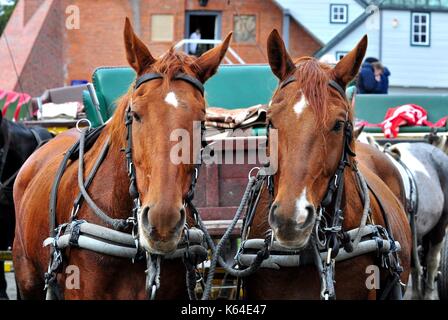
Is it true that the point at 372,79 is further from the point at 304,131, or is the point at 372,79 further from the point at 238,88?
the point at 304,131

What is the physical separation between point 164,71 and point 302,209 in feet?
3.46

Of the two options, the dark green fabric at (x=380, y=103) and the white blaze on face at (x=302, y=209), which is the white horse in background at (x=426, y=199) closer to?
the dark green fabric at (x=380, y=103)

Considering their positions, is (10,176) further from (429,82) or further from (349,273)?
(429,82)

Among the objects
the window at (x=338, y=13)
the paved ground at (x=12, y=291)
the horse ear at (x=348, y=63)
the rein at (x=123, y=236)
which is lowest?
the paved ground at (x=12, y=291)

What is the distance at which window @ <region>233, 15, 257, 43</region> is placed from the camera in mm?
26045

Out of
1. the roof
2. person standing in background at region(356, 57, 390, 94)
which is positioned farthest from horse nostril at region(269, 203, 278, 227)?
the roof

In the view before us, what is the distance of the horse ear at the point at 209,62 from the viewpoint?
182 inches

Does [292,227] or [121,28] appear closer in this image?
[292,227]

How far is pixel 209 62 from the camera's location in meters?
4.64

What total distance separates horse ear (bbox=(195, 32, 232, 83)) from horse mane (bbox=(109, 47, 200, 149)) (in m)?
0.03

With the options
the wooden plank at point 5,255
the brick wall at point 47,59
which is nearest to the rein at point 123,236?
the wooden plank at point 5,255

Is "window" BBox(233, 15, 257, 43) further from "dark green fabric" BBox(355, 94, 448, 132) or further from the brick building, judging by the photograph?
"dark green fabric" BBox(355, 94, 448, 132)

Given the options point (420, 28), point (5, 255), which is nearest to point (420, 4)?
point (420, 28)

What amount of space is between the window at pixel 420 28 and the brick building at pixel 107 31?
3.39 m
